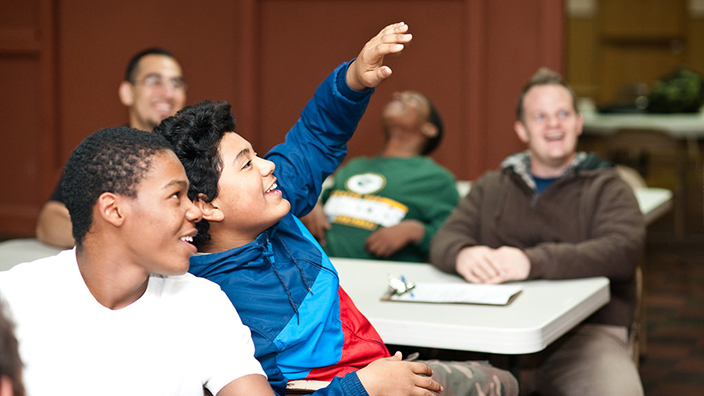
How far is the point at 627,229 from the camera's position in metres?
2.26

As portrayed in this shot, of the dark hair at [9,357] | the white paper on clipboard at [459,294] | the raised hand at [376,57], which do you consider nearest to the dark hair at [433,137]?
the white paper on clipboard at [459,294]

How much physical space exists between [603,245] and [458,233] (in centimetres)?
50

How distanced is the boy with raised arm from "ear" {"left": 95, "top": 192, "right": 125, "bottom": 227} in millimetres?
285

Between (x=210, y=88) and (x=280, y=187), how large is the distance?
3464 millimetres

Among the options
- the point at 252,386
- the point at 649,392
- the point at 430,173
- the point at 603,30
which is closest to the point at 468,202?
the point at 430,173

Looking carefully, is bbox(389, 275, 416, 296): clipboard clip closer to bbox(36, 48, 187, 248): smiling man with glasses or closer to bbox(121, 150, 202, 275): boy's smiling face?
bbox(121, 150, 202, 275): boy's smiling face

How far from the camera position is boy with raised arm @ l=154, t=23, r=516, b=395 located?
1.47 metres

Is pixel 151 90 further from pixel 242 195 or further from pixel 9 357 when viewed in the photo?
pixel 9 357

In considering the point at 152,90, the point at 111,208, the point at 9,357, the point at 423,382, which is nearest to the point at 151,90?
the point at 152,90

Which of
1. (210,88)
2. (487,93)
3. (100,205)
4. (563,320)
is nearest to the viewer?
(100,205)

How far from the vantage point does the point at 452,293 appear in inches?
77.5

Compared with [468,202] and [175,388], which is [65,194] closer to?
[175,388]

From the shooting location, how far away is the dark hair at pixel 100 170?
1.23m

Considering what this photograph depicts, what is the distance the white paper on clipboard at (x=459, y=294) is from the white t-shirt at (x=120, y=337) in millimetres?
686
